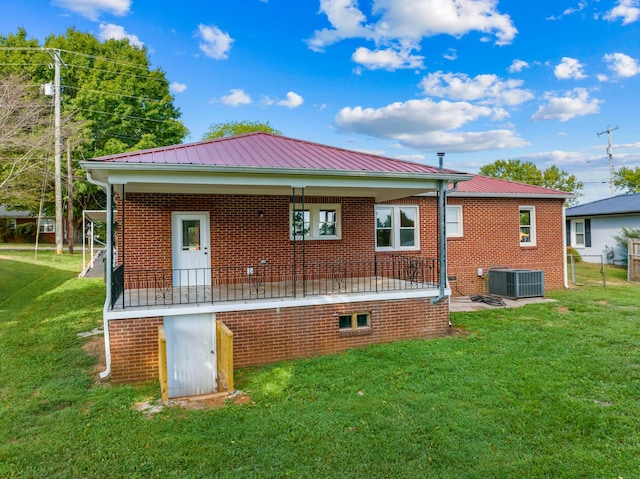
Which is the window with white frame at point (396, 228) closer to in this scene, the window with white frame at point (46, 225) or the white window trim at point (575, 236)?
the white window trim at point (575, 236)

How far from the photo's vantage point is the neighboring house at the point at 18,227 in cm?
3403

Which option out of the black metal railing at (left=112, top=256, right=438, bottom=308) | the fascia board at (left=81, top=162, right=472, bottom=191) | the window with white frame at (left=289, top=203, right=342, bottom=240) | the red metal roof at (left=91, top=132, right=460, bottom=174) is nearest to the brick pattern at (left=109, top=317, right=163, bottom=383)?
the black metal railing at (left=112, top=256, right=438, bottom=308)

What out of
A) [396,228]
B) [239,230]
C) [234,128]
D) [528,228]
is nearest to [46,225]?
→ [234,128]

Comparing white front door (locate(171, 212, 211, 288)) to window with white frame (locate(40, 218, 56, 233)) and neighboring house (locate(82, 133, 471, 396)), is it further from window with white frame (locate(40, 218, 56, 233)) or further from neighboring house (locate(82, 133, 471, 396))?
window with white frame (locate(40, 218, 56, 233))

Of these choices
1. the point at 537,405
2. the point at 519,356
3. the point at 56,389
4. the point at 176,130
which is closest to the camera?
the point at 537,405

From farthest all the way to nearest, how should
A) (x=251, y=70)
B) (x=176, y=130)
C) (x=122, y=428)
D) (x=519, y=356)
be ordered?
1. (x=176, y=130)
2. (x=251, y=70)
3. (x=519, y=356)
4. (x=122, y=428)

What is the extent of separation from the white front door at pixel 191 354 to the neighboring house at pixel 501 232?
8.42 metres

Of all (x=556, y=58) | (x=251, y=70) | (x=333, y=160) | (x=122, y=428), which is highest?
(x=251, y=70)

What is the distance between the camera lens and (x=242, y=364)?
659 centimetres

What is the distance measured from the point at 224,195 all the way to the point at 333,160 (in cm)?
281

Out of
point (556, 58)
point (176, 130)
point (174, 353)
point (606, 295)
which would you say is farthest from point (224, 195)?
point (176, 130)

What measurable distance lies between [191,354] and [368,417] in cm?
307

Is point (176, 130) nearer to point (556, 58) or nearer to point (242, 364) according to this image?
point (556, 58)

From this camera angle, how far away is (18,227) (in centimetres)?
3375
